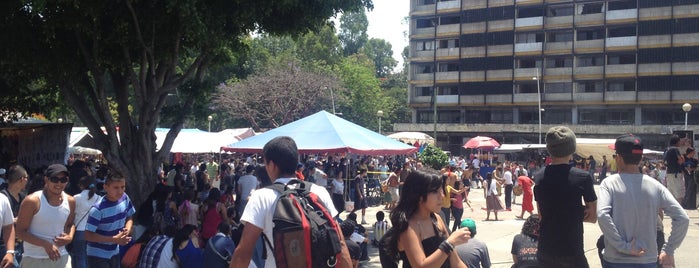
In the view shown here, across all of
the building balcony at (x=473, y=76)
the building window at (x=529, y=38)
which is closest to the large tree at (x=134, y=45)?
the building window at (x=529, y=38)

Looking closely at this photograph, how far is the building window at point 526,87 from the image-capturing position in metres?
52.9

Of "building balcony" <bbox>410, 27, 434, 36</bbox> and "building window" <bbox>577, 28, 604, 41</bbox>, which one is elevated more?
"building balcony" <bbox>410, 27, 434, 36</bbox>

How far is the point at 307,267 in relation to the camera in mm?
3254

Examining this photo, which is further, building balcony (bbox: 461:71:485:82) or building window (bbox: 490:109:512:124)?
building window (bbox: 490:109:512:124)

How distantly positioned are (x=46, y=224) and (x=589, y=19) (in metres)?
49.7

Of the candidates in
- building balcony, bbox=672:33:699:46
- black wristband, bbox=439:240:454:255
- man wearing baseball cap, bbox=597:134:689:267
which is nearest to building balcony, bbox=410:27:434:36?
building balcony, bbox=672:33:699:46

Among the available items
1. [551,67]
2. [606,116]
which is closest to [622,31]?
[551,67]

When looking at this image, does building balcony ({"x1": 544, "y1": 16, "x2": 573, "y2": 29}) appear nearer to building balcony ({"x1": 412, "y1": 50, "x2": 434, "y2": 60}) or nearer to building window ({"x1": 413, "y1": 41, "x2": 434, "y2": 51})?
building balcony ({"x1": 412, "y1": 50, "x2": 434, "y2": 60})

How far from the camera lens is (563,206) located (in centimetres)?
411

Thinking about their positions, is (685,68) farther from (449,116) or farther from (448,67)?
(449,116)

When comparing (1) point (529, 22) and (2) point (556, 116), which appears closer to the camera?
(1) point (529, 22)

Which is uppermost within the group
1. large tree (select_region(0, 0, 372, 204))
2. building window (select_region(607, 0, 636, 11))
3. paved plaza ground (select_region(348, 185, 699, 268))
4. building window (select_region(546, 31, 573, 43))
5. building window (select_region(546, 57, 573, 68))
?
building window (select_region(607, 0, 636, 11))

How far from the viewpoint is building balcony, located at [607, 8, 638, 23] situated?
47938 mm

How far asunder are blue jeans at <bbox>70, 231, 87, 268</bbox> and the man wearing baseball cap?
512 cm
